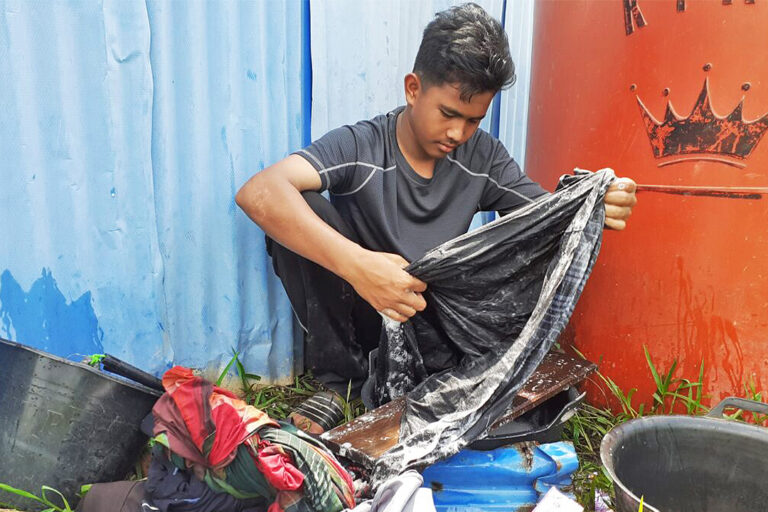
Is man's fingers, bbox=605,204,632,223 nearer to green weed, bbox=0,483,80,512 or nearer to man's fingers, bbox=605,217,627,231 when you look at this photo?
man's fingers, bbox=605,217,627,231

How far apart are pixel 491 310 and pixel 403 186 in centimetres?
59

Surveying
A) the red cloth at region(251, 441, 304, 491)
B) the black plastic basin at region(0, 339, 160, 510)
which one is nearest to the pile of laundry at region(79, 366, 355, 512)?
the red cloth at region(251, 441, 304, 491)

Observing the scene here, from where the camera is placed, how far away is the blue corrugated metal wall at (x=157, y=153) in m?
1.66

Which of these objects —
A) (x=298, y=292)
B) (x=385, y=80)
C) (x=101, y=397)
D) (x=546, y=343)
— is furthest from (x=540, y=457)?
(x=385, y=80)

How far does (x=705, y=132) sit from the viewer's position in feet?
5.86

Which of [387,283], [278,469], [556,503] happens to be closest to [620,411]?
[556,503]

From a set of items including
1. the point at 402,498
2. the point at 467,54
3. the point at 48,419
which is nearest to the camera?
the point at 402,498

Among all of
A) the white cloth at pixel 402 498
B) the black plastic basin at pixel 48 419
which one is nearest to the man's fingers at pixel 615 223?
the white cloth at pixel 402 498

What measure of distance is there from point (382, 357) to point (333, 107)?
3.55 feet

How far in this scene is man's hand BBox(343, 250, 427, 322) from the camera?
1.59 metres

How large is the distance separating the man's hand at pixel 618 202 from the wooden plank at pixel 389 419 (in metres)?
0.56

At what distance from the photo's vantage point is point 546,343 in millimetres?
1536

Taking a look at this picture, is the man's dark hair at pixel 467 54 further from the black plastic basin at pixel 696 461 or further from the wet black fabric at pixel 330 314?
the black plastic basin at pixel 696 461

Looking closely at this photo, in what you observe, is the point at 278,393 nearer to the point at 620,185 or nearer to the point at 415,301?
the point at 415,301
